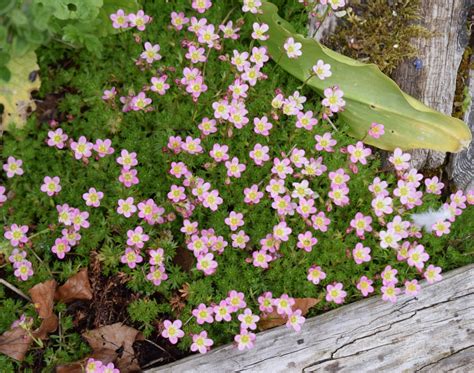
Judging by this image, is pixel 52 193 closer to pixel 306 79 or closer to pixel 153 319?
pixel 153 319

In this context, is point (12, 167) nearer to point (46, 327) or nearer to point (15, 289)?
point (15, 289)

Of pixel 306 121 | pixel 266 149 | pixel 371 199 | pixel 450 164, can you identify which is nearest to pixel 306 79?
pixel 306 121

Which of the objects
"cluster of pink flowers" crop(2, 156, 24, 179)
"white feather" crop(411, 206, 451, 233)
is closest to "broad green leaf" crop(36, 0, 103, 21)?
"cluster of pink flowers" crop(2, 156, 24, 179)

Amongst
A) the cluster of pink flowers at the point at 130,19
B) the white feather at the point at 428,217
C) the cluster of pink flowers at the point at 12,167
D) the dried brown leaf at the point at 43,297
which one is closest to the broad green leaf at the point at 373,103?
the white feather at the point at 428,217

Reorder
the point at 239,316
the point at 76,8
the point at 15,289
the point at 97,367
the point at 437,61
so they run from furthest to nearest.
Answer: the point at 437,61 < the point at 76,8 < the point at 15,289 < the point at 239,316 < the point at 97,367

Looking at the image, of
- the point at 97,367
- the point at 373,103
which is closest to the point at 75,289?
the point at 97,367

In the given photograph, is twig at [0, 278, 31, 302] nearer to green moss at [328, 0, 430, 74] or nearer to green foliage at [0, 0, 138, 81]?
green foliage at [0, 0, 138, 81]
